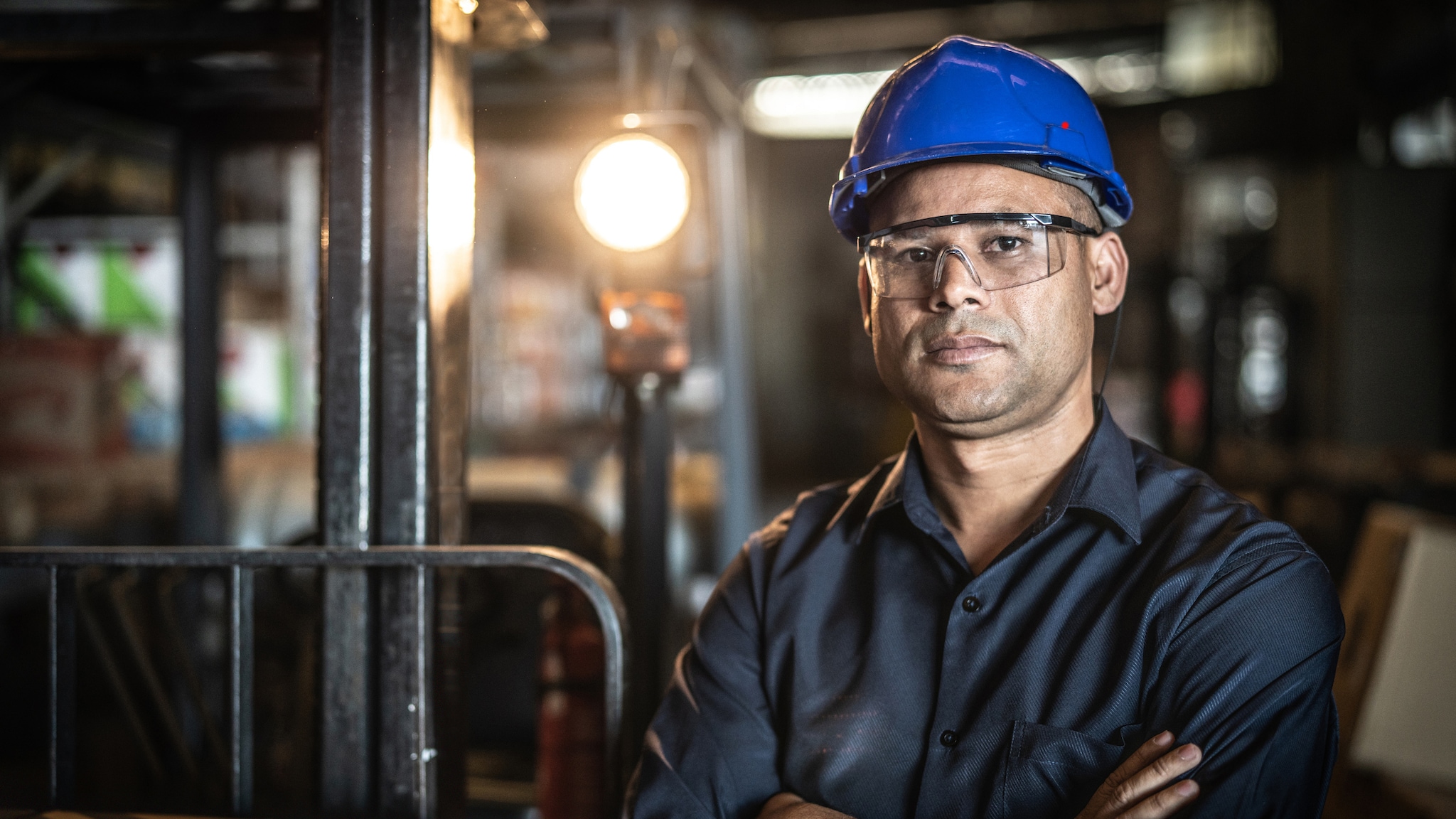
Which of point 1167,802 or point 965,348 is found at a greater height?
point 965,348

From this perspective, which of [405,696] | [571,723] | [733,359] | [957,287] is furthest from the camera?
[733,359]

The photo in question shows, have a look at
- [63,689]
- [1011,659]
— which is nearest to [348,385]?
[63,689]

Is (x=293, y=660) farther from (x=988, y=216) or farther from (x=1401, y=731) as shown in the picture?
(x=1401, y=731)

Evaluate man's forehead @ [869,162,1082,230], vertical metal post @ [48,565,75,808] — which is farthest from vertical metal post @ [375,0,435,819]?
man's forehead @ [869,162,1082,230]

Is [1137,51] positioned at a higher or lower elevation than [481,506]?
higher

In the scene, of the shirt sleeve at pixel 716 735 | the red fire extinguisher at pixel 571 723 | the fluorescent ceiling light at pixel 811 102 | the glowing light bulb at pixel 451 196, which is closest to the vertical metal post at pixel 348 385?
the glowing light bulb at pixel 451 196

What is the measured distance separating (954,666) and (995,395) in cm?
51

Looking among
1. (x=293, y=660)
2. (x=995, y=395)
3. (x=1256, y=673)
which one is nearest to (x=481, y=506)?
(x=293, y=660)

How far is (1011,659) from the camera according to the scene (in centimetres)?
167

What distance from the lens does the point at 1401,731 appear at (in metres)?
3.52

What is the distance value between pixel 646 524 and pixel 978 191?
174cm

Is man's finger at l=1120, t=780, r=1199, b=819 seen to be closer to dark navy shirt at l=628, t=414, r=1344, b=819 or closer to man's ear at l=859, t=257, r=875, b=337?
dark navy shirt at l=628, t=414, r=1344, b=819

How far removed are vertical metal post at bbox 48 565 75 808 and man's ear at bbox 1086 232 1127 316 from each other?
2.25m

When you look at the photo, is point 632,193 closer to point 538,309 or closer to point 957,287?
point 957,287
